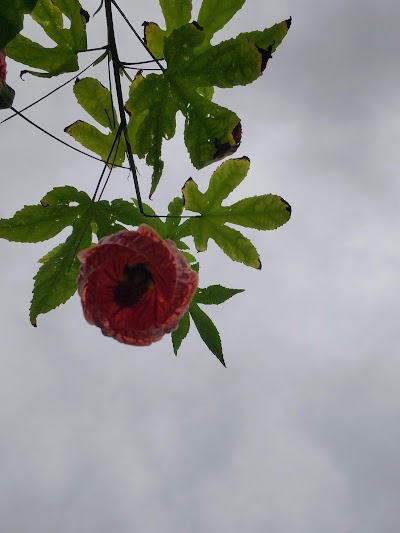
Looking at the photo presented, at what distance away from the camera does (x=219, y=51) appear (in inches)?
76.7

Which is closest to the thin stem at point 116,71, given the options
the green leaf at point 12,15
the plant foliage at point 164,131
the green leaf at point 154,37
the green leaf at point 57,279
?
the plant foliage at point 164,131

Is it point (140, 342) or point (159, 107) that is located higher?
point (159, 107)

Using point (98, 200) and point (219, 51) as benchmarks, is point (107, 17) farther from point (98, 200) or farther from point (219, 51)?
point (98, 200)

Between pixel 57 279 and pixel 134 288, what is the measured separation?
0.35 meters

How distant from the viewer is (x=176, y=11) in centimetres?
214

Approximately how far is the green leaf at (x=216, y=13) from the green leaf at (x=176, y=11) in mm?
54

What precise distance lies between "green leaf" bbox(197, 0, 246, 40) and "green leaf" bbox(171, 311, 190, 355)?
3.47 ft

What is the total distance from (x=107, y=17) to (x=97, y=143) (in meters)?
0.61

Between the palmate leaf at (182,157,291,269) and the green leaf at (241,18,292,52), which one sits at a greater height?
the green leaf at (241,18,292,52)

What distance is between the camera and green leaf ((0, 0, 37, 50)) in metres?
1.66

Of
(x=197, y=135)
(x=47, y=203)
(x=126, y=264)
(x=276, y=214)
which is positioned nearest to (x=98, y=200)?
(x=47, y=203)

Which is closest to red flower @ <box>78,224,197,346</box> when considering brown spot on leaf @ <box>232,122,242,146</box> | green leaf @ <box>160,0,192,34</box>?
brown spot on leaf @ <box>232,122,242,146</box>

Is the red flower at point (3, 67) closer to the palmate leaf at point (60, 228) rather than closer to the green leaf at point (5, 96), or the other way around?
the green leaf at point (5, 96)

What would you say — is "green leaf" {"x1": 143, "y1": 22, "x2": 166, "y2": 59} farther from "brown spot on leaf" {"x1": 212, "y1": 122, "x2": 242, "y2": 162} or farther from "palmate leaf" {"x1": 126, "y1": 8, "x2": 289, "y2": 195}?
"brown spot on leaf" {"x1": 212, "y1": 122, "x2": 242, "y2": 162}
